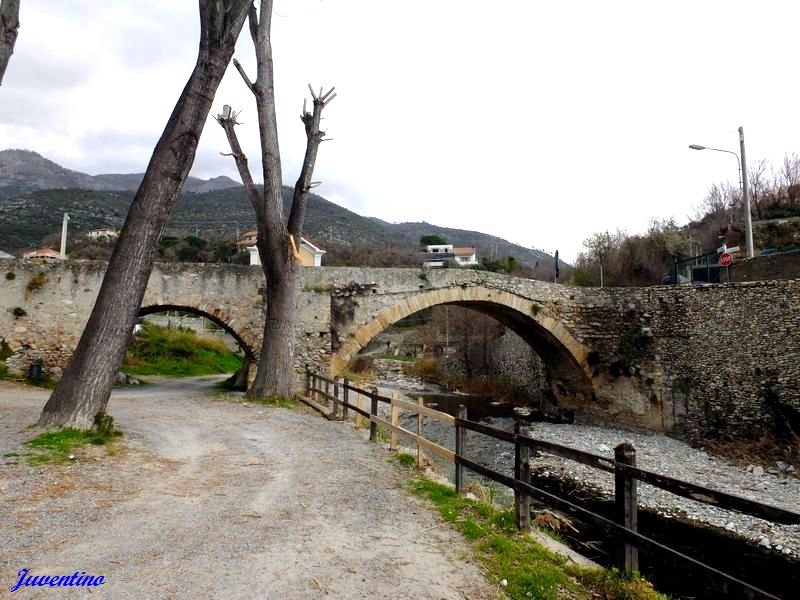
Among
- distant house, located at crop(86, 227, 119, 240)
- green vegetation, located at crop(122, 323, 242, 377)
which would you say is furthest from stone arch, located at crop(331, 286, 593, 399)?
distant house, located at crop(86, 227, 119, 240)

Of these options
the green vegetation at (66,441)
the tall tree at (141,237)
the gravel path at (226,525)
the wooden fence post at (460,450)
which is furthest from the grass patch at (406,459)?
the tall tree at (141,237)

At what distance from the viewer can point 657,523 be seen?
793 centimetres

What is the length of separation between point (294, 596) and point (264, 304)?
10959 millimetres

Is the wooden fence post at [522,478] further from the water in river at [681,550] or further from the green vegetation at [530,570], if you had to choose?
the water in river at [681,550]

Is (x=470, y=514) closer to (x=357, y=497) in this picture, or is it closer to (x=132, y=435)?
(x=357, y=497)

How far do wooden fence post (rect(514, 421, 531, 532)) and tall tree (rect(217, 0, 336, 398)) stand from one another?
728 centimetres

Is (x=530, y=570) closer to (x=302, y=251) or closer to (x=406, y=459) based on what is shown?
(x=406, y=459)

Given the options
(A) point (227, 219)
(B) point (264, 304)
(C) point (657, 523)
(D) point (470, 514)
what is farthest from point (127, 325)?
(A) point (227, 219)

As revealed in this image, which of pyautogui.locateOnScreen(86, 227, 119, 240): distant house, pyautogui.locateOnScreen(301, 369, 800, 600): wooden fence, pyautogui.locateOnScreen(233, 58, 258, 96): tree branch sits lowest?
pyautogui.locateOnScreen(301, 369, 800, 600): wooden fence

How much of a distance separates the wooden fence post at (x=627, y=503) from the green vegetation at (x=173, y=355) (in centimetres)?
1940

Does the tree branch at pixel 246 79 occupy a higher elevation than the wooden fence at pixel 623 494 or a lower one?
higher

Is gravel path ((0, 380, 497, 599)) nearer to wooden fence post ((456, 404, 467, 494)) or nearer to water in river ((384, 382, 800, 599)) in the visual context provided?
wooden fence post ((456, 404, 467, 494))

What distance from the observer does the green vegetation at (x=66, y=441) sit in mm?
4885

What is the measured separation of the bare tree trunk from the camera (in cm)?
559
